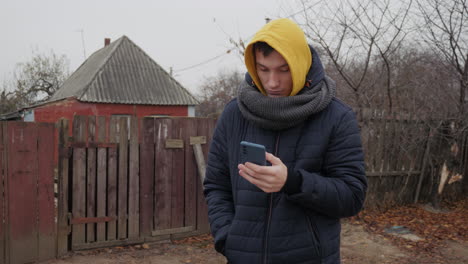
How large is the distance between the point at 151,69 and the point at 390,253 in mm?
16053

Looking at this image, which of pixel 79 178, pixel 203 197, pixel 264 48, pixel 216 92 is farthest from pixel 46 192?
pixel 216 92

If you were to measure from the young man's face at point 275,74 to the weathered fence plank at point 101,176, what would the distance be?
3986 millimetres

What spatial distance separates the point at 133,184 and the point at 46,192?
3.73 feet

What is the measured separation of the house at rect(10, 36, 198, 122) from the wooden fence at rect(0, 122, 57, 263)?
11.1m

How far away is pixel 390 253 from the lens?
17.1 feet

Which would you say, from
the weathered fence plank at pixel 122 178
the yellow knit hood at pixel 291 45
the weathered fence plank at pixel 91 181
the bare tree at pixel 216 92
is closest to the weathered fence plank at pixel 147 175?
the weathered fence plank at pixel 122 178

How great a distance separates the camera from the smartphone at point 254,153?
128 centimetres

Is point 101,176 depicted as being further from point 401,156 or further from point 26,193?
point 401,156

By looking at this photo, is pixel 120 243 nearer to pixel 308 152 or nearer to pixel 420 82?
pixel 308 152

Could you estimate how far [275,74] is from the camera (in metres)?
1.55

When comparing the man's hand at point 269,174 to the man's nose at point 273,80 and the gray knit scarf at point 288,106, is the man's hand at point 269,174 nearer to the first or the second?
the gray knit scarf at point 288,106

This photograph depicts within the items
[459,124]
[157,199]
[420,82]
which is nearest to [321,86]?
[157,199]

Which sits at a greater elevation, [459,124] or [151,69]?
[151,69]

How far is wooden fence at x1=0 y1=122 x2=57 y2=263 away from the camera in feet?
14.5
